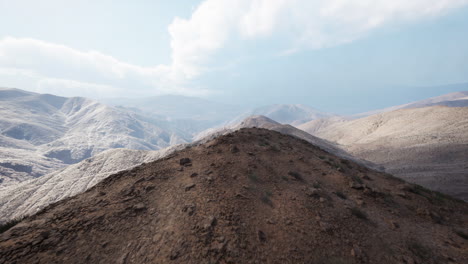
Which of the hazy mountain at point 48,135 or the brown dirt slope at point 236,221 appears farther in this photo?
the hazy mountain at point 48,135

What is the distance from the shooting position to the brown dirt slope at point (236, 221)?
5.48 metres

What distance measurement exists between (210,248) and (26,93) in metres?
282

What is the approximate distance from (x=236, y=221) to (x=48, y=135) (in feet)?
576

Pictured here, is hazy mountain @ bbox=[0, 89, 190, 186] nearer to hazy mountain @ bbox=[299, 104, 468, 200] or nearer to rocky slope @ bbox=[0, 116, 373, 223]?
rocky slope @ bbox=[0, 116, 373, 223]

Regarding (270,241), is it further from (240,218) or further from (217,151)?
(217,151)

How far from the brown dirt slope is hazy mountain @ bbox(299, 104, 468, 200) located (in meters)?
20.3

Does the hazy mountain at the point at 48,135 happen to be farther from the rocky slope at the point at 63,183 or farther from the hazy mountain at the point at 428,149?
the hazy mountain at the point at 428,149

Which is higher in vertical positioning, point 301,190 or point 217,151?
point 217,151

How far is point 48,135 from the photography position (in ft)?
430

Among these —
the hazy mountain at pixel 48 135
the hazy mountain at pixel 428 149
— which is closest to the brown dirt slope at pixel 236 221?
the hazy mountain at pixel 428 149

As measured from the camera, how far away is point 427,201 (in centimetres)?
970

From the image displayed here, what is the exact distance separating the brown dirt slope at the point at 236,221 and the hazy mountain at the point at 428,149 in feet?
66.4

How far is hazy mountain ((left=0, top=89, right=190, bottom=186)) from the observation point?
7831 centimetres

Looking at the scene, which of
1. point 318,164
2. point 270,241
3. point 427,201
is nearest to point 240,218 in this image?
point 270,241
